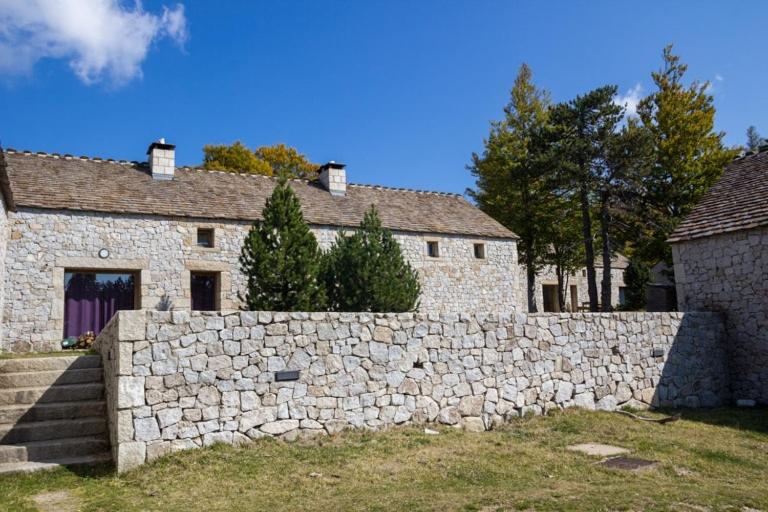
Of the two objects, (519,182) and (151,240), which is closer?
(151,240)

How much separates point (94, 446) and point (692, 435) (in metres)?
8.53

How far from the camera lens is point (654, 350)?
10.9 meters

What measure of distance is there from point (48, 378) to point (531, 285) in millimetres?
20750

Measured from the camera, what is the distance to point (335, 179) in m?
19.4

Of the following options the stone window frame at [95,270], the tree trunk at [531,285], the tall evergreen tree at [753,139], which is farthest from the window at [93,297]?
the tall evergreen tree at [753,139]

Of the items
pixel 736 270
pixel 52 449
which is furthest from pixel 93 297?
pixel 736 270

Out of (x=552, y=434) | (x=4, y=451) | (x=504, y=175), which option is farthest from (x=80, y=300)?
(x=504, y=175)

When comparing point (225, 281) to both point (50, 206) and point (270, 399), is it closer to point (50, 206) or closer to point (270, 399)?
point (50, 206)

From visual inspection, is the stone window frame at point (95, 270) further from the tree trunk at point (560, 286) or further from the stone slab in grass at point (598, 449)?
the tree trunk at point (560, 286)

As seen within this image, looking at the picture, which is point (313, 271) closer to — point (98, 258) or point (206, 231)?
point (206, 231)

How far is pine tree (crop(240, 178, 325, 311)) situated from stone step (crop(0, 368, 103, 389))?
4.23m

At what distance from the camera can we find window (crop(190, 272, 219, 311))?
597 inches

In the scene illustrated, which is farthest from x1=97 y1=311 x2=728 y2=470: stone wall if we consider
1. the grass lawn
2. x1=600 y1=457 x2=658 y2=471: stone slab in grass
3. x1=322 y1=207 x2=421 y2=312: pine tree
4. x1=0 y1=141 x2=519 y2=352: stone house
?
x1=0 y1=141 x2=519 y2=352: stone house

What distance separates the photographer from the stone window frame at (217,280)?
14.6 meters
